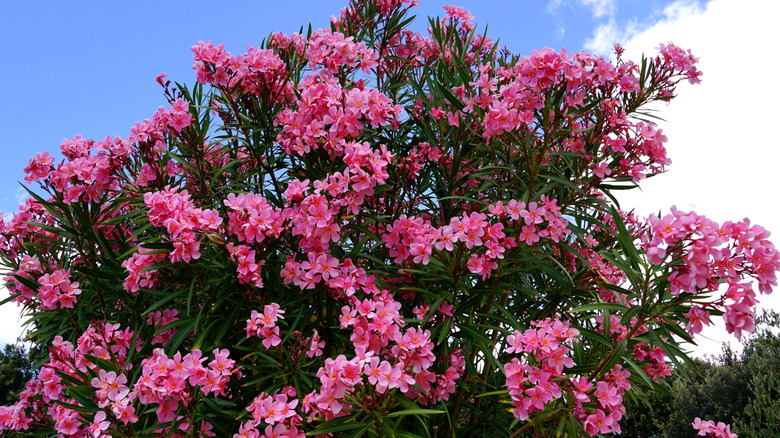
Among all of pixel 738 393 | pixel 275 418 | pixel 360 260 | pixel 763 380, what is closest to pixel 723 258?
pixel 275 418

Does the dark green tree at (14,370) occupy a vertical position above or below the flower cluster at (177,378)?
above

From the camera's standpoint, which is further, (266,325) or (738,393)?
(738,393)

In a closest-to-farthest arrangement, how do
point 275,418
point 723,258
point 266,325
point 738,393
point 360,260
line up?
point 723,258
point 275,418
point 266,325
point 360,260
point 738,393

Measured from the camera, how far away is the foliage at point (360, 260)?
1.96 metres

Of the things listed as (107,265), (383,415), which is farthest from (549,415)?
(107,265)

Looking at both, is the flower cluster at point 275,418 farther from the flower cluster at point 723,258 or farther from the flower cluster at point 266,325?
the flower cluster at point 723,258

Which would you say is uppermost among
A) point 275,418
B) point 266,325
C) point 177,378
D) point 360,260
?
point 360,260

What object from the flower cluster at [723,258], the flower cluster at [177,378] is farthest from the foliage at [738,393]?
the flower cluster at [177,378]

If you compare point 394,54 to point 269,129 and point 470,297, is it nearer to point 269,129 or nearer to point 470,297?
point 269,129

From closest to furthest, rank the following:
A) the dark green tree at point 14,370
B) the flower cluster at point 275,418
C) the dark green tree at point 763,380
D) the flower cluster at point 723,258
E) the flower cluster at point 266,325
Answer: the flower cluster at point 723,258
the flower cluster at point 275,418
the flower cluster at point 266,325
the dark green tree at point 763,380
the dark green tree at point 14,370

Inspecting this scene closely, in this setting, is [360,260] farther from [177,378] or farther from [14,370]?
[14,370]

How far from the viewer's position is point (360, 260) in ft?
9.53

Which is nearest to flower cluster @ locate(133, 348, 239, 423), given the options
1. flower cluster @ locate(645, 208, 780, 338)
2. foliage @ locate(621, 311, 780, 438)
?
flower cluster @ locate(645, 208, 780, 338)

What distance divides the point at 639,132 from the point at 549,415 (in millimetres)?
1334
